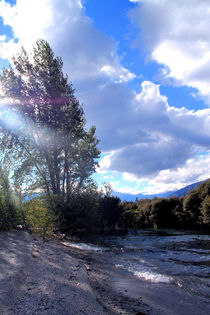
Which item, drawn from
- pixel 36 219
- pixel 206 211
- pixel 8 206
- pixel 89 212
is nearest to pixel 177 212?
pixel 206 211

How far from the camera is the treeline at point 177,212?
44.4 metres

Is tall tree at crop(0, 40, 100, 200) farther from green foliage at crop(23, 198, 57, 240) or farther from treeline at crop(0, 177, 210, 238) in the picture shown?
green foliage at crop(23, 198, 57, 240)

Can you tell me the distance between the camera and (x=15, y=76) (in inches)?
910

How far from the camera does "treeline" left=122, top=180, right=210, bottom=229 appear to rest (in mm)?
44438

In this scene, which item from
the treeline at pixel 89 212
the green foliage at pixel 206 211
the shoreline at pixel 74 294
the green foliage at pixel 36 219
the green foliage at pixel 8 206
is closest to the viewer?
the shoreline at pixel 74 294

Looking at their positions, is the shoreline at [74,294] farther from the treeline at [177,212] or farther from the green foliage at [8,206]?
the treeline at [177,212]

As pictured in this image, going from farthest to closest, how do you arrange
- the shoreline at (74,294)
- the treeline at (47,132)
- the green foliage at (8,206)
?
1. the treeline at (47,132)
2. the green foliage at (8,206)
3. the shoreline at (74,294)

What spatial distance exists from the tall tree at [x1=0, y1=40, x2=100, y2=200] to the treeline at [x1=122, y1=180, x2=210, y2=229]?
96.6 ft

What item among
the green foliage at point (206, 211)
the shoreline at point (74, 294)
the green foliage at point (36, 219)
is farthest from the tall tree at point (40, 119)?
the green foliage at point (206, 211)

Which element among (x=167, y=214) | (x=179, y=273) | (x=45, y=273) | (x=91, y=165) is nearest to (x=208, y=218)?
(x=167, y=214)

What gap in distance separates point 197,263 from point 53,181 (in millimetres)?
18386

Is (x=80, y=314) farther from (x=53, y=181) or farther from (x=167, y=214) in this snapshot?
(x=167, y=214)

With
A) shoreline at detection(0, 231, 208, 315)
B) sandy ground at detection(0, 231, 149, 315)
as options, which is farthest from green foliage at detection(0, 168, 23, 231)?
sandy ground at detection(0, 231, 149, 315)

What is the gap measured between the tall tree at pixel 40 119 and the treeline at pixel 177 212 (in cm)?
2944
